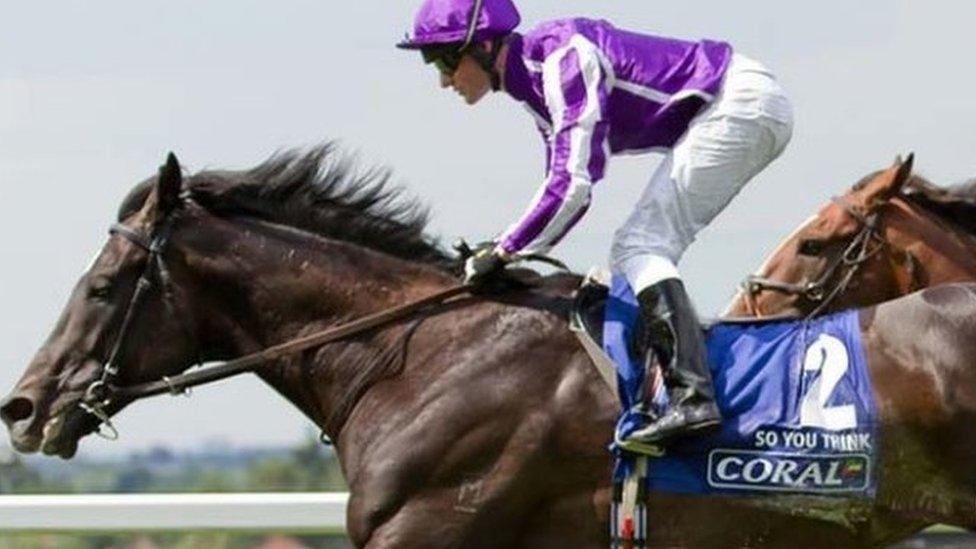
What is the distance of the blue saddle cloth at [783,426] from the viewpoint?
6.99 meters

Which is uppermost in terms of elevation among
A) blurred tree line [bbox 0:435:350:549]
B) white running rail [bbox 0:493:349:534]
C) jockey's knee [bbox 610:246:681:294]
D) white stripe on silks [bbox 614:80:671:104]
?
white stripe on silks [bbox 614:80:671:104]

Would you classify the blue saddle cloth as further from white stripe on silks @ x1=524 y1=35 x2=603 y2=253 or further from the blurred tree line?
the blurred tree line

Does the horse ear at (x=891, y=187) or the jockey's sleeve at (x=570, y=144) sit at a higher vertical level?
the jockey's sleeve at (x=570, y=144)

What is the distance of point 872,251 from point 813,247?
211 millimetres

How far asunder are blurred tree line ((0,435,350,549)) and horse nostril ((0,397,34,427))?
238cm

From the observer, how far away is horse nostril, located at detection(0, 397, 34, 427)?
7453mm

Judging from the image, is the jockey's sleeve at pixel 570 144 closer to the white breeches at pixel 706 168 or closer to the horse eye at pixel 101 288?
the white breeches at pixel 706 168

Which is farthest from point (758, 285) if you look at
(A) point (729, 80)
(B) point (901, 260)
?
(A) point (729, 80)

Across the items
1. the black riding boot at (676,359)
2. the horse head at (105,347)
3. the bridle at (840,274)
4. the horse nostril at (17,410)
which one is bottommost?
the bridle at (840,274)

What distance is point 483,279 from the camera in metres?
7.35

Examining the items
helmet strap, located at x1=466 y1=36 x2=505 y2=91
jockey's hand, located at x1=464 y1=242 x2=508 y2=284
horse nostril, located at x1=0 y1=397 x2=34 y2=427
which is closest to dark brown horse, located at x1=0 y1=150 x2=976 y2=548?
horse nostril, located at x1=0 y1=397 x2=34 y2=427

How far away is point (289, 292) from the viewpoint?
7492mm

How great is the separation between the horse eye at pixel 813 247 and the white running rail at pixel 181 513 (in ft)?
5.98

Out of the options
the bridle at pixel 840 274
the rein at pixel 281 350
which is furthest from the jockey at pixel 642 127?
the bridle at pixel 840 274
